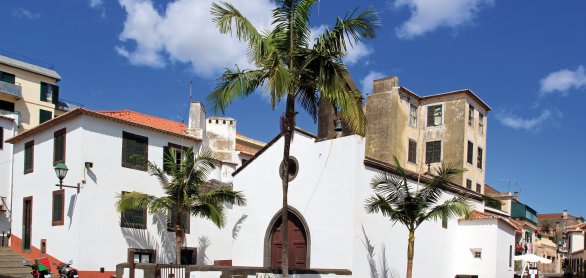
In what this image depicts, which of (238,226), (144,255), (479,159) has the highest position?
(479,159)

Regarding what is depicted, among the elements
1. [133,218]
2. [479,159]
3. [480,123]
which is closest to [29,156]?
[133,218]

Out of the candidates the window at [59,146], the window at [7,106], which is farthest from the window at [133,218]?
the window at [7,106]

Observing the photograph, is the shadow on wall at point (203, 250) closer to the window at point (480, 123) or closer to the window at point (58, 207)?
the window at point (58, 207)

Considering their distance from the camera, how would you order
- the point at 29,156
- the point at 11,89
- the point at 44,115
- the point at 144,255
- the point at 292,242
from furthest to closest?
the point at 44,115 → the point at 11,89 → the point at 29,156 → the point at 144,255 → the point at 292,242

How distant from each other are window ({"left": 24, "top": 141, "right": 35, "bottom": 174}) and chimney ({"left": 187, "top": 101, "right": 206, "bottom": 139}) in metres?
8.18

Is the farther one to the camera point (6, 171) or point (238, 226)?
point (6, 171)

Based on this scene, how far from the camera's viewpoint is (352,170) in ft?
75.4

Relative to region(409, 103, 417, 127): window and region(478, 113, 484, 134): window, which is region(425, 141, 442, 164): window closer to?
region(409, 103, 417, 127): window

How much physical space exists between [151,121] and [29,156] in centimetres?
660

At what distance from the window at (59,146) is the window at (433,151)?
26546mm

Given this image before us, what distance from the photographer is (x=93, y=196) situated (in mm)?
26688

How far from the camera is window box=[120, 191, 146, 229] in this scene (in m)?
27.6

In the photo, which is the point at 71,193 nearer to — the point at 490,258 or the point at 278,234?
the point at 278,234

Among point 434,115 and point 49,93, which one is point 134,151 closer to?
point 434,115
